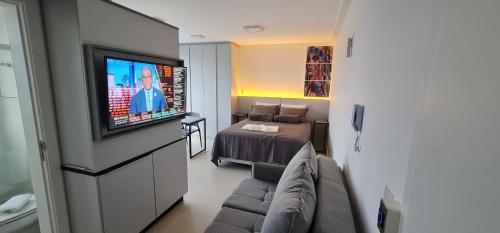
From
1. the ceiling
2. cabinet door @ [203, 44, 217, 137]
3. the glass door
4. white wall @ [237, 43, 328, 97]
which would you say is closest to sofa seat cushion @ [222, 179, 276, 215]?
the glass door

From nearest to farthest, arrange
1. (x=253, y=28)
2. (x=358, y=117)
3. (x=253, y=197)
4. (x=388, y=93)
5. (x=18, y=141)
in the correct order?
(x=388, y=93), (x=358, y=117), (x=253, y=197), (x=18, y=141), (x=253, y=28)

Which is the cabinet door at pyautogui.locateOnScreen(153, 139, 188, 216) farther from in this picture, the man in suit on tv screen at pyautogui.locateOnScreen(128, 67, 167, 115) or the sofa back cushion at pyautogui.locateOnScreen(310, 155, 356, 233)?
the sofa back cushion at pyautogui.locateOnScreen(310, 155, 356, 233)

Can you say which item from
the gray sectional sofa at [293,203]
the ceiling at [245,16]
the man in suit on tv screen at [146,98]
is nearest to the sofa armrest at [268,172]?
the gray sectional sofa at [293,203]

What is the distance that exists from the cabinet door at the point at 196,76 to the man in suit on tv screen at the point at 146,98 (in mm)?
3235

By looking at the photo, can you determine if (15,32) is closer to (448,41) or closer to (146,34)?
(146,34)

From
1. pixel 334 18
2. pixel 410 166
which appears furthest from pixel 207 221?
pixel 334 18

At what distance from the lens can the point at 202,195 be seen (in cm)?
273

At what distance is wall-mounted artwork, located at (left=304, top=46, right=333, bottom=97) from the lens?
4741 millimetres

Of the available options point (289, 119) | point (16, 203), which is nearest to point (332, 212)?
point (16, 203)

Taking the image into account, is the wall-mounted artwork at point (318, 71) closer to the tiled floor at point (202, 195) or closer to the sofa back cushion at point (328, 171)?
the tiled floor at point (202, 195)

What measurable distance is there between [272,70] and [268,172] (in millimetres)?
3510

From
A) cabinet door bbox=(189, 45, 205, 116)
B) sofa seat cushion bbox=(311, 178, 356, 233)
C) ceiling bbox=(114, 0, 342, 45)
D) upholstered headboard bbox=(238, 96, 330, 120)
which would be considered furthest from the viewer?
cabinet door bbox=(189, 45, 205, 116)

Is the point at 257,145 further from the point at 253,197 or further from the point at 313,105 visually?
the point at 313,105

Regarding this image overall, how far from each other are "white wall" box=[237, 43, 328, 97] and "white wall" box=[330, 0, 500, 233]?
13.7ft
